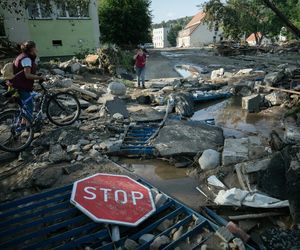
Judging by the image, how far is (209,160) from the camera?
4.96m

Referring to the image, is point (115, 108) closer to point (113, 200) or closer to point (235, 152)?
point (235, 152)

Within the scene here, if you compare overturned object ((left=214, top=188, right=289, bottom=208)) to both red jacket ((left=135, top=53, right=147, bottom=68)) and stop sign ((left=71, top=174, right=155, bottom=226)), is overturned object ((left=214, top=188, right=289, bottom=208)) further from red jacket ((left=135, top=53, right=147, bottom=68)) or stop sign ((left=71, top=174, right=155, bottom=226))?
red jacket ((left=135, top=53, right=147, bottom=68))

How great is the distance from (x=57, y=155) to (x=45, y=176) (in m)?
0.80

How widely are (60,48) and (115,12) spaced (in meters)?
9.38

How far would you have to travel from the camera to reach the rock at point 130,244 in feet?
10.1

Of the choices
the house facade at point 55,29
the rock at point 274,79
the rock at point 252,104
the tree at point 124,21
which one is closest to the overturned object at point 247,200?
the rock at point 252,104

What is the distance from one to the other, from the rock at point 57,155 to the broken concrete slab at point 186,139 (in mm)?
1680

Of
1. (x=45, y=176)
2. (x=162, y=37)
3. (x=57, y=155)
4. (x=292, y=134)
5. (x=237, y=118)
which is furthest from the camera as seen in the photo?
(x=162, y=37)

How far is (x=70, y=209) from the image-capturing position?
3.67 meters

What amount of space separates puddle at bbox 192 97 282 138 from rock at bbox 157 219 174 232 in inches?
146

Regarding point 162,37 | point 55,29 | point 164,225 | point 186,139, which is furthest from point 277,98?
point 162,37

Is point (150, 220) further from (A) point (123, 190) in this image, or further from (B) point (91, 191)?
(B) point (91, 191)

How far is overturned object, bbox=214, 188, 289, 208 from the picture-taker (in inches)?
145

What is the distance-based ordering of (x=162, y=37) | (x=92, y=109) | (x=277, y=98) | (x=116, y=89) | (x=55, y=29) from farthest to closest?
(x=162, y=37), (x=55, y=29), (x=116, y=89), (x=277, y=98), (x=92, y=109)
